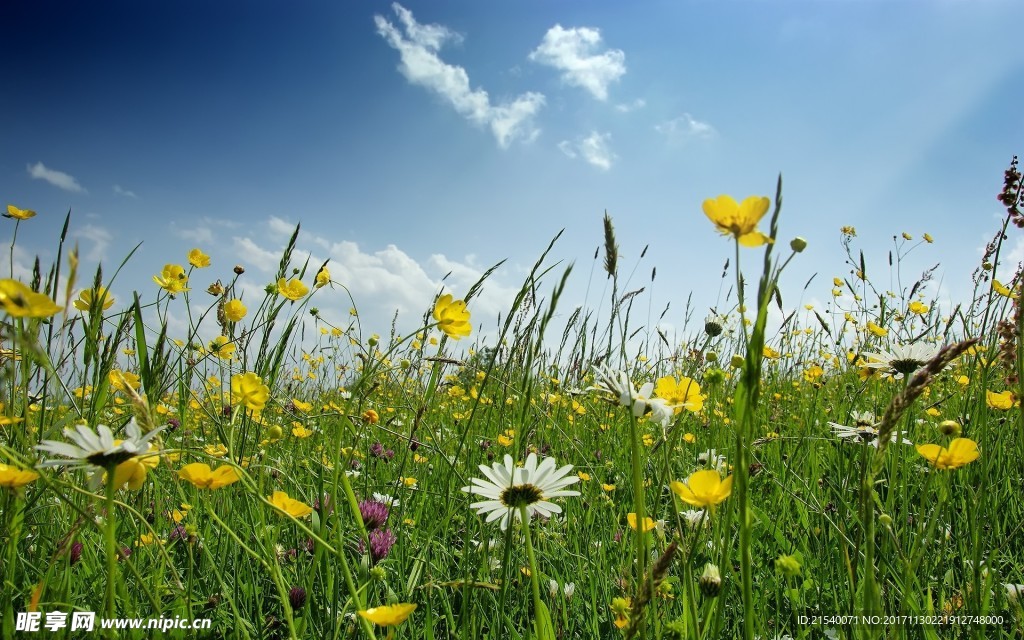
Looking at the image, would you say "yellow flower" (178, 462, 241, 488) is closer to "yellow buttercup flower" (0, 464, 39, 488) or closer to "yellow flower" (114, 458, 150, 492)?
"yellow flower" (114, 458, 150, 492)

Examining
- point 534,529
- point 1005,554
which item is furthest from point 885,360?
point 534,529

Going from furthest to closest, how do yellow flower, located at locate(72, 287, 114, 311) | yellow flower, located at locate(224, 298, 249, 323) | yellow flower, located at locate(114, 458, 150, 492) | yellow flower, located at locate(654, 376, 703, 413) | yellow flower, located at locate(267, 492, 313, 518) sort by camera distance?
yellow flower, located at locate(224, 298, 249, 323), yellow flower, located at locate(72, 287, 114, 311), yellow flower, located at locate(654, 376, 703, 413), yellow flower, located at locate(267, 492, 313, 518), yellow flower, located at locate(114, 458, 150, 492)

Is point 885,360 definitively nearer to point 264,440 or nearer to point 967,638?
point 967,638

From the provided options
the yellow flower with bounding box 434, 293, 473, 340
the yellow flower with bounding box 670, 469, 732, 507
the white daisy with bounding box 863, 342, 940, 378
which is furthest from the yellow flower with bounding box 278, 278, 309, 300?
the white daisy with bounding box 863, 342, 940, 378

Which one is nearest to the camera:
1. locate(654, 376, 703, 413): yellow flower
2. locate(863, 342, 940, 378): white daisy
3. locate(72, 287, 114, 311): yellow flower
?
locate(654, 376, 703, 413): yellow flower

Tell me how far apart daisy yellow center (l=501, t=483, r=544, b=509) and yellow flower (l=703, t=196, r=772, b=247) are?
0.52m

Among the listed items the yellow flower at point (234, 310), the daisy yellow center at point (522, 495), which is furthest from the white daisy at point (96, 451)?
the yellow flower at point (234, 310)

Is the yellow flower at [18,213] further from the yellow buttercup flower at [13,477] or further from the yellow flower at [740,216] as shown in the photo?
the yellow flower at [740,216]

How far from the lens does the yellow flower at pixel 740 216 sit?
68 cm

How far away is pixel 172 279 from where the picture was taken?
6.13 ft

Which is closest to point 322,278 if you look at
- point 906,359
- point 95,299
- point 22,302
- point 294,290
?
point 294,290

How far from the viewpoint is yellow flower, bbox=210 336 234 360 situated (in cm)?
179

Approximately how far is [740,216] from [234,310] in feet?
4.78

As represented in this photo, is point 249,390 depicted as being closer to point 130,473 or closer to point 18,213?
point 130,473
